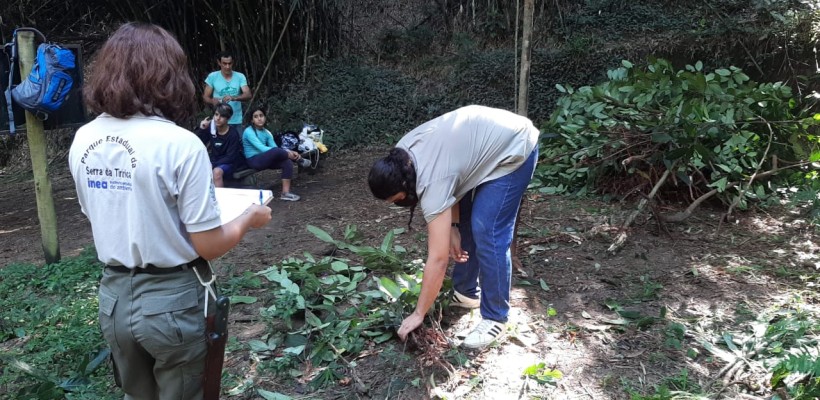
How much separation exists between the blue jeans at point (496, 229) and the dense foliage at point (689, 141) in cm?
214

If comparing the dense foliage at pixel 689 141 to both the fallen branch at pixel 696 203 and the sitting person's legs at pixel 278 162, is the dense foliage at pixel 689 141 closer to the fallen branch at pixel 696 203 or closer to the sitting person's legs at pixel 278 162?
the fallen branch at pixel 696 203

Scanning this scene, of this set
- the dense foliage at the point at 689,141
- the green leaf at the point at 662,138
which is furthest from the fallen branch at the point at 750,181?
the green leaf at the point at 662,138

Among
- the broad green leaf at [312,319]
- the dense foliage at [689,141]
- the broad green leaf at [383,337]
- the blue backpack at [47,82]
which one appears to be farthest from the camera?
the dense foliage at [689,141]

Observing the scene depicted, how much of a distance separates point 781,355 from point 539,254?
158 centimetres

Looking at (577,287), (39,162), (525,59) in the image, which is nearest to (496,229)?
(577,287)

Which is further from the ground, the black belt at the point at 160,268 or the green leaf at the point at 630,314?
the black belt at the point at 160,268

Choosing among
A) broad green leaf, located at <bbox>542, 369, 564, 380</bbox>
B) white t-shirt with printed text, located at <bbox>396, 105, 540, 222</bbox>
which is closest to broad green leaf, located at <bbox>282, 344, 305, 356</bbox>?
white t-shirt with printed text, located at <bbox>396, 105, 540, 222</bbox>

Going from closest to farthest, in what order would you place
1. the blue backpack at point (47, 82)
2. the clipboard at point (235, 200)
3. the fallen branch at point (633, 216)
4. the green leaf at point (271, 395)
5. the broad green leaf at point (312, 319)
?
the clipboard at point (235, 200)
the green leaf at point (271, 395)
the broad green leaf at point (312, 319)
the blue backpack at point (47, 82)
the fallen branch at point (633, 216)

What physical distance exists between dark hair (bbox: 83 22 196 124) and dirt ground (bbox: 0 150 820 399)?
56.8 inches

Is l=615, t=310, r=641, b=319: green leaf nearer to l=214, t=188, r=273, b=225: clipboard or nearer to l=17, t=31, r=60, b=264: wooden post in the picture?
l=214, t=188, r=273, b=225: clipboard

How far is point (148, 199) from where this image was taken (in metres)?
1.45

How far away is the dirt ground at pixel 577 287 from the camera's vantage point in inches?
100

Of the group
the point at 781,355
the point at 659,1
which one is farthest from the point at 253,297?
the point at 659,1

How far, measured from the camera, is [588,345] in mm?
2811
